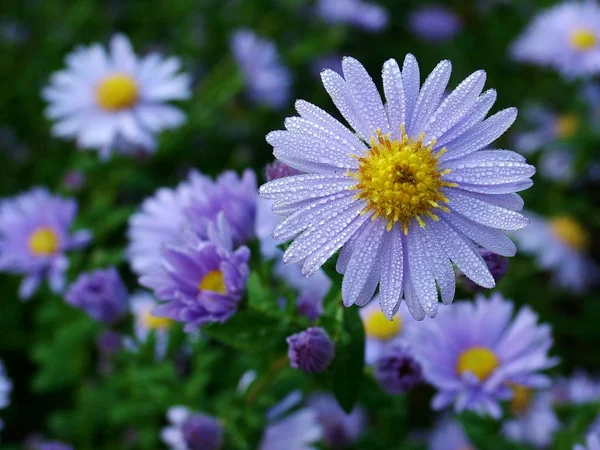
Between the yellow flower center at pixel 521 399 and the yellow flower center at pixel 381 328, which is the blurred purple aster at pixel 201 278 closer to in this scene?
the yellow flower center at pixel 381 328

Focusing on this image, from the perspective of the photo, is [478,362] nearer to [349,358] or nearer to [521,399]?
[349,358]

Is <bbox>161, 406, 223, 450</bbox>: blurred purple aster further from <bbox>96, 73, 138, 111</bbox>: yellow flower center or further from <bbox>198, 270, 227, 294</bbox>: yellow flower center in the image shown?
<bbox>96, 73, 138, 111</bbox>: yellow flower center

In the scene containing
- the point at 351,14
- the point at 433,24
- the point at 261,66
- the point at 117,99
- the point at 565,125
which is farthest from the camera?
the point at 433,24

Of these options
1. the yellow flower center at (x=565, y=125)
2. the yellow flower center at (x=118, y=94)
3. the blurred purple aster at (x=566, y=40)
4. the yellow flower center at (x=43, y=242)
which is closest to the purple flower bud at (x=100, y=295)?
the yellow flower center at (x=43, y=242)

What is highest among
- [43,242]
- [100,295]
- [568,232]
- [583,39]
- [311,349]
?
[583,39]

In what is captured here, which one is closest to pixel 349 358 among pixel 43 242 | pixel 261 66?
pixel 43 242

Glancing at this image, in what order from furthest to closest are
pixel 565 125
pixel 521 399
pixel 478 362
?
1. pixel 565 125
2. pixel 521 399
3. pixel 478 362
